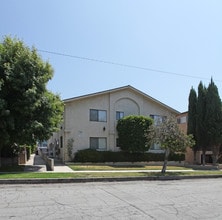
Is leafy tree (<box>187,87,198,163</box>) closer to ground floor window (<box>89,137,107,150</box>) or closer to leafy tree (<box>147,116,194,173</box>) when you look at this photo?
ground floor window (<box>89,137,107,150</box>)

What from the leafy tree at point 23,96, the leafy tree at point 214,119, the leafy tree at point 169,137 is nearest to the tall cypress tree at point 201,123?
the leafy tree at point 214,119

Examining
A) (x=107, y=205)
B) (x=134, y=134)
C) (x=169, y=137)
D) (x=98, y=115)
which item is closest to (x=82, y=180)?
(x=107, y=205)

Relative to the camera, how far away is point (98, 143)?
3180 centimetres

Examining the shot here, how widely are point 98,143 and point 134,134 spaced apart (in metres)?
3.89

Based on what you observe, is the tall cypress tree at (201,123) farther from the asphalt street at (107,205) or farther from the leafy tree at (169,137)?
the asphalt street at (107,205)

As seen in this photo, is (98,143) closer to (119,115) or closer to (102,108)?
(102,108)

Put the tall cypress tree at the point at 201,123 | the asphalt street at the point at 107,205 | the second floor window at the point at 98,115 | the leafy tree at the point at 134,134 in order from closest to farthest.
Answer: the asphalt street at the point at 107,205
the leafy tree at the point at 134,134
the tall cypress tree at the point at 201,123
the second floor window at the point at 98,115

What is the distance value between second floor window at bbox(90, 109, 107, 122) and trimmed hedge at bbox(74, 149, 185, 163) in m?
3.44

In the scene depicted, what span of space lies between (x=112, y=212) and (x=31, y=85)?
42.4ft

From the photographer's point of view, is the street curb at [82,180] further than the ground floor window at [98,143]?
No

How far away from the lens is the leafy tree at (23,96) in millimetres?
18469

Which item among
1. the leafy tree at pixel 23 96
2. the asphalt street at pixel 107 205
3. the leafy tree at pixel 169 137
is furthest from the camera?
the leafy tree at pixel 169 137

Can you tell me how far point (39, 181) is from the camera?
46.3 feet

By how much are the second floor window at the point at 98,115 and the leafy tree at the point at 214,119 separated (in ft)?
32.3
